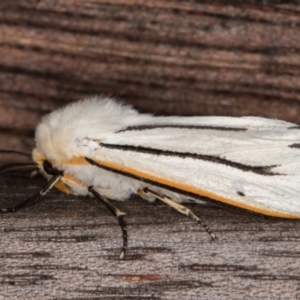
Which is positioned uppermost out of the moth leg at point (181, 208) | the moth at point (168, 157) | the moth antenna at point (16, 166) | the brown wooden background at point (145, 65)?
the brown wooden background at point (145, 65)

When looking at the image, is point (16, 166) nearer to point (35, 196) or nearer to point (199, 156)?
point (35, 196)

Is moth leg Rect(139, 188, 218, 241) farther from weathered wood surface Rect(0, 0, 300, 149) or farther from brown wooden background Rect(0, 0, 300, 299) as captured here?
weathered wood surface Rect(0, 0, 300, 149)

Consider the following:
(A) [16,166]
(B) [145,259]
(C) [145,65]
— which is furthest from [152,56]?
(B) [145,259]

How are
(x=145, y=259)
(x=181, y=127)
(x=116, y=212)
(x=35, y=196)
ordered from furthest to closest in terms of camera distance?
1. (x=181, y=127)
2. (x=35, y=196)
3. (x=116, y=212)
4. (x=145, y=259)

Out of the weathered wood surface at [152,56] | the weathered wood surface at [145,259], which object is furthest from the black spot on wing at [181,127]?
the weathered wood surface at [145,259]

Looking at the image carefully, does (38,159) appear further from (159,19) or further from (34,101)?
(159,19)

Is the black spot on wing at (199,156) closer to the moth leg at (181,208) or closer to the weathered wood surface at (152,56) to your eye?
the moth leg at (181,208)

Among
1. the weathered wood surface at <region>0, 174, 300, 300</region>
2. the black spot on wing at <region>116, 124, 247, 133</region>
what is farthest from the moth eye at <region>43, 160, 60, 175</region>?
the weathered wood surface at <region>0, 174, 300, 300</region>
